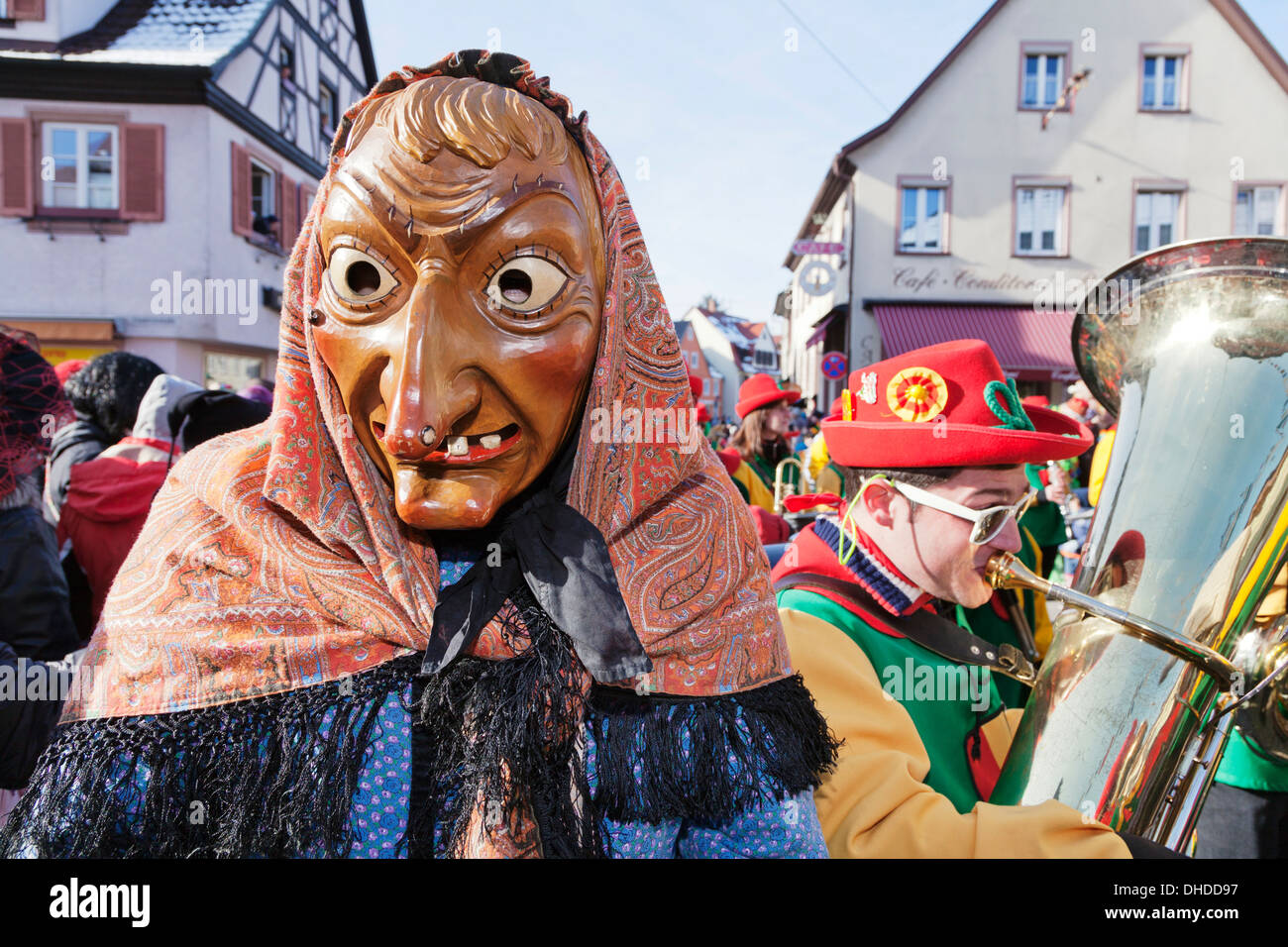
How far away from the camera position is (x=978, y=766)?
5.95ft

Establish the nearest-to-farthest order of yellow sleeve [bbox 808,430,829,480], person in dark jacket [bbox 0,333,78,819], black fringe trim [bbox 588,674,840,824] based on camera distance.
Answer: black fringe trim [bbox 588,674,840,824], person in dark jacket [bbox 0,333,78,819], yellow sleeve [bbox 808,430,829,480]

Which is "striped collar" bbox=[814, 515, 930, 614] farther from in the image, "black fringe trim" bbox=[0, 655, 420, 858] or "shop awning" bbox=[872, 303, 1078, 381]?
"shop awning" bbox=[872, 303, 1078, 381]

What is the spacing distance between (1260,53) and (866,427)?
19636 mm

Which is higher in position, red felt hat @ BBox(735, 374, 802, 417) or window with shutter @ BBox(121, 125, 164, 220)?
window with shutter @ BBox(121, 125, 164, 220)

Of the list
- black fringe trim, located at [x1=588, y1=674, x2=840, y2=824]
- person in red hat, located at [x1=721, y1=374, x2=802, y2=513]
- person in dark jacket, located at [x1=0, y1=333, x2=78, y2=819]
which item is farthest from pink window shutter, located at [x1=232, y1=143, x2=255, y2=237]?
black fringe trim, located at [x1=588, y1=674, x2=840, y2=824]

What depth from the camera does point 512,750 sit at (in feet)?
3.39

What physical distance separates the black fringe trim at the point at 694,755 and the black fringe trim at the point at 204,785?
0.33 metres

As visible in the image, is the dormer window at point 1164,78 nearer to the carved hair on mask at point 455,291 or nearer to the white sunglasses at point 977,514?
the white sunglasses at point 977,514

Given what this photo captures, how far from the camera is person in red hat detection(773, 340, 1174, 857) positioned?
1.66 metres

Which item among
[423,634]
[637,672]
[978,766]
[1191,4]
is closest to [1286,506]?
[978,766]

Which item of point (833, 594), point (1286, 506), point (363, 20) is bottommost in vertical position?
point (833, 594)

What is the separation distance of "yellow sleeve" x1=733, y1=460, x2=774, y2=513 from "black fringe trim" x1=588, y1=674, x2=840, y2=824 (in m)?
4.38

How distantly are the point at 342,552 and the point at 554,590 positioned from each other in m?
0.32

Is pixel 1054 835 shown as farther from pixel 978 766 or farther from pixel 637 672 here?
pixel 637 672
